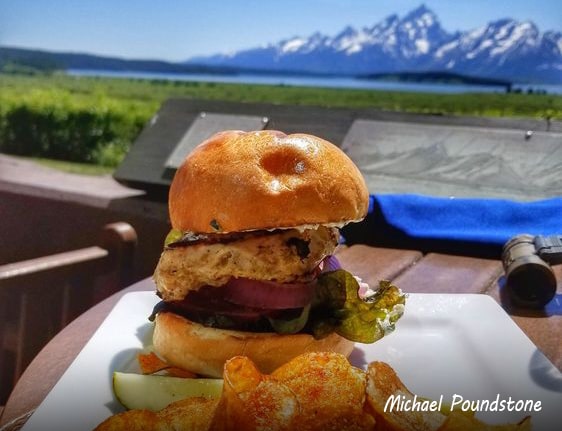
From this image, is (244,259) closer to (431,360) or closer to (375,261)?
(431,360)

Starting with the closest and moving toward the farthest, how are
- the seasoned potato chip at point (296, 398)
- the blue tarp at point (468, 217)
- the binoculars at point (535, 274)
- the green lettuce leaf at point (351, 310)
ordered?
the seasoned potato chip at point (296, 398), the green lettuce leaf at point (351, 310), the binoculars at point (535, 274), the blue tarp at point (468, 217)

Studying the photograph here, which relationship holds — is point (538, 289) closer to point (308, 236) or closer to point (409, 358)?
point (409, 358)

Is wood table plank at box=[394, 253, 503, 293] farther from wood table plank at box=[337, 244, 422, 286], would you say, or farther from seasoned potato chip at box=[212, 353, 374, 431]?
seasoned potato chip at box=[212, 353, 374, 431]

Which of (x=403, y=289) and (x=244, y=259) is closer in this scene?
(x=244, y=259)

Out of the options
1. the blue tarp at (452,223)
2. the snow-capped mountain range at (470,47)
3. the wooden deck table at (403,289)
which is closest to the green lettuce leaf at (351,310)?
the wooden deck table at (403,289)

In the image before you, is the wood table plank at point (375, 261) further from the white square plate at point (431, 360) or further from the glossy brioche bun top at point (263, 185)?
the glossy brioche bun top at point (263, 185)

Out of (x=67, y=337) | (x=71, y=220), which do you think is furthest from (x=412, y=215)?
(x=71, y=220)

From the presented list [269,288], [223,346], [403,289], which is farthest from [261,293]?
[403,289]
